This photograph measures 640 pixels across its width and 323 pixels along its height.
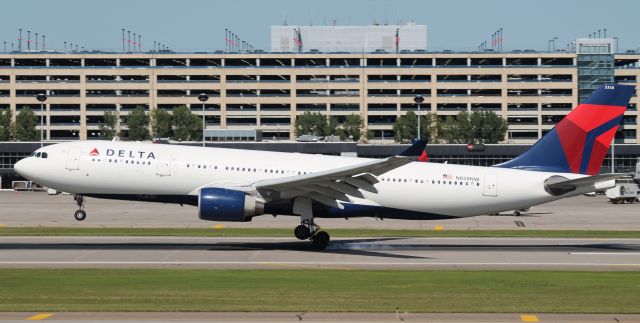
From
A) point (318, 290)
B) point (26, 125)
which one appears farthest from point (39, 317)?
point (26, 125)

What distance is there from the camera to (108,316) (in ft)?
81.3

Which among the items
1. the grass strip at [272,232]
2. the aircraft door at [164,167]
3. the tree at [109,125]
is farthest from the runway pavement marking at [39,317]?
the tree at [109,125]

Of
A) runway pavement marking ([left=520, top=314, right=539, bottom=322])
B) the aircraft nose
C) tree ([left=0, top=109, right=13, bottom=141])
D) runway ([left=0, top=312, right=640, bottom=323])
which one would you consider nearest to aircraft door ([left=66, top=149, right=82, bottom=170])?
the aircraft nose

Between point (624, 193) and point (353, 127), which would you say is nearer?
point (624, 193)

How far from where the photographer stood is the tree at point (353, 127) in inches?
7554

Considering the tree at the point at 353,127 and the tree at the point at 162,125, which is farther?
the tree at the point at 353,127

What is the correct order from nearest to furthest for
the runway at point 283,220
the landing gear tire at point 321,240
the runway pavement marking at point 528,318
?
the runway pavement marking at point 528,318 < the landing gear tire at point 321,240 < the runway at point 283,220

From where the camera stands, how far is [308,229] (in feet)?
139

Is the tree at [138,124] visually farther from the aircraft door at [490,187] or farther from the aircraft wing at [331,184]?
the aircraft door at [490,187]

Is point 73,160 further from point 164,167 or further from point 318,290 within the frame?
point 318,290

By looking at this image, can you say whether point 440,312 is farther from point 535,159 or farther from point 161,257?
point 535,159

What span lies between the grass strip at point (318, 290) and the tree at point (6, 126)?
516ft

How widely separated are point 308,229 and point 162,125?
14586 centimetres

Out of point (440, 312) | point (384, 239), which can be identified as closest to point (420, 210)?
point (384, 239)
